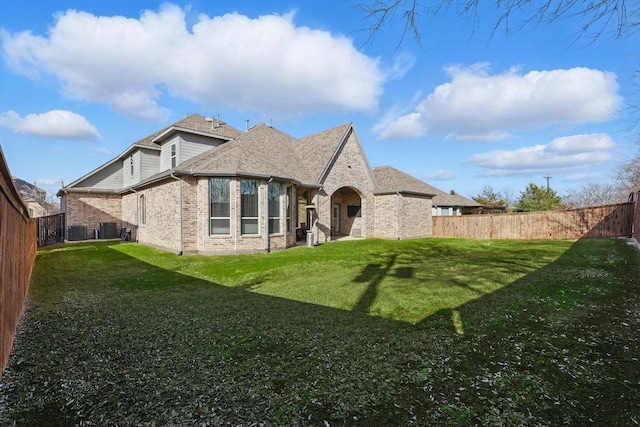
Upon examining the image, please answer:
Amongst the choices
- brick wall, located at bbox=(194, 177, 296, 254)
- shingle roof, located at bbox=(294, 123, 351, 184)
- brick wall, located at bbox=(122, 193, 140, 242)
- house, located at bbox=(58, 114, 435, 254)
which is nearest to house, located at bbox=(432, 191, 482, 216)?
house, located at bbox=(58, 114, 435, 254)

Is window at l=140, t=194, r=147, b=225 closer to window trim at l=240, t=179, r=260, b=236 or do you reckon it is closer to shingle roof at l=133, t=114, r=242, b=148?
shingle roof at l=133, t=114, r=242, b=148

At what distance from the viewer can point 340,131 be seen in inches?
811

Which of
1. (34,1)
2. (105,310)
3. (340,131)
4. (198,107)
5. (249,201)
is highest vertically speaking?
(198,107)

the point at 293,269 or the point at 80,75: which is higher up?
the point at 80,75

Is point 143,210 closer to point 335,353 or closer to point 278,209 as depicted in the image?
point 278,209

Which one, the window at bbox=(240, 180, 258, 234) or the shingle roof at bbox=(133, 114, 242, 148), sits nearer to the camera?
the window at bbox=(240, 180, 258, 234)

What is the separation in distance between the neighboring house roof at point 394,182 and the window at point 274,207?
8990 mm

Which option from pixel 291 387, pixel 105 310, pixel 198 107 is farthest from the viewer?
pixel 198 107

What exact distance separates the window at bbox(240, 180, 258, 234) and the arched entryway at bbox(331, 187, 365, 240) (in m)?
9.73

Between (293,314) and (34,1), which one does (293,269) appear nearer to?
(293,314)

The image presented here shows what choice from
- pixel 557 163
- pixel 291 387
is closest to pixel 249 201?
pixel 291 387

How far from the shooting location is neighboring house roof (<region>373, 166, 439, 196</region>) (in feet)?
69.9

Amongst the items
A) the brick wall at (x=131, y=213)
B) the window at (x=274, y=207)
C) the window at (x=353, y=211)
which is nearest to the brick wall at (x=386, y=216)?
the window at (x=353, y=211)

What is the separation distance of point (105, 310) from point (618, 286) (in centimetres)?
1112
